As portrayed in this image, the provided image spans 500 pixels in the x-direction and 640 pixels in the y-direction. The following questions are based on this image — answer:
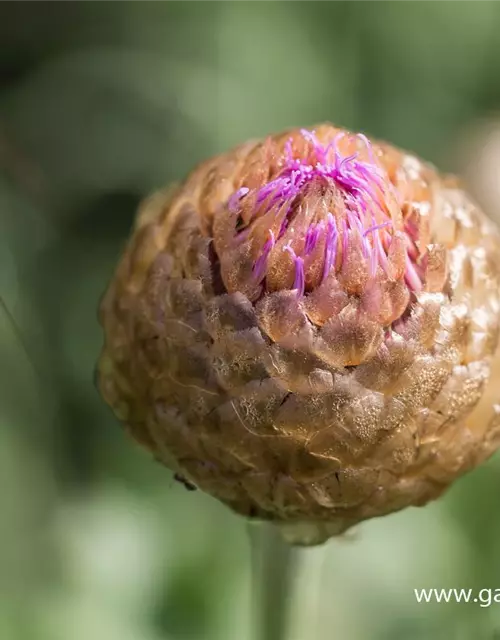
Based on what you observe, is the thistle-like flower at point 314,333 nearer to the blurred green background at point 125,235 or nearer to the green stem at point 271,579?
the green stem at point 271,579

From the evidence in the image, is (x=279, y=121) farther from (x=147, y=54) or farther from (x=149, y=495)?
(x=149, y=495)

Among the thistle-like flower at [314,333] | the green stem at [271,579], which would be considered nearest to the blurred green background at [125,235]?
the green stem at [271,579]

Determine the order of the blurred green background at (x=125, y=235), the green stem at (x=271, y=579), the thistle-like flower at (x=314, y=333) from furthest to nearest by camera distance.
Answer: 1. the blurred green background at (x=125, y=235)
2. the green stem at (x=271, y=579)
3. the thistle-like flower at (x=314, y=333)

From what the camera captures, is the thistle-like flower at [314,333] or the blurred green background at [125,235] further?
the blurred green background at [125,235]

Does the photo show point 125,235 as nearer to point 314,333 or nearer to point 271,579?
point 271,579

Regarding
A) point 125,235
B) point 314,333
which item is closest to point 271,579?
point 314,333

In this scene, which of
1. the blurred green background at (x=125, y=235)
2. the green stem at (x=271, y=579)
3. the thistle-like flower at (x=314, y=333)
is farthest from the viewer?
the blurred green background at (x=125, y=235)

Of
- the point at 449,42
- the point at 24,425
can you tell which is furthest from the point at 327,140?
the point at 449,42
